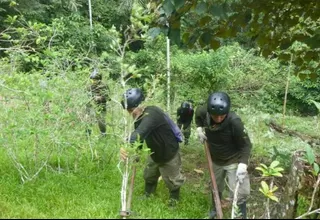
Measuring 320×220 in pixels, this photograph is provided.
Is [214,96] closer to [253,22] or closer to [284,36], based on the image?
[253,22]

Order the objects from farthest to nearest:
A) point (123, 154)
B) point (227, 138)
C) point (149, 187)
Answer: point (149, 187)
point (227, 138)
point (123, 154)

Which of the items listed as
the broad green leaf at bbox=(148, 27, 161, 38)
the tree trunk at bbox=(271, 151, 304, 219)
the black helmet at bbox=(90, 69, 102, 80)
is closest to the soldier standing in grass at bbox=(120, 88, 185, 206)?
the broad green leaf at bbox=(148, 27, 161, 38)

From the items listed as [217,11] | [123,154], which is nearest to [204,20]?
Answer: [217,11]

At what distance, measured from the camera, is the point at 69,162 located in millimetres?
6707

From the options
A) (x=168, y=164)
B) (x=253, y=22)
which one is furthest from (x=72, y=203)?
(x=253, y=22)

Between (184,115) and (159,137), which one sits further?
(184,115)

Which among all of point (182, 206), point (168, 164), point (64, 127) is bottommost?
point (182, 206)

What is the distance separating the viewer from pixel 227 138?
5129mm

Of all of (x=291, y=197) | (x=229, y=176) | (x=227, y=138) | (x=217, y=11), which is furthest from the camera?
(x=229, y=176)

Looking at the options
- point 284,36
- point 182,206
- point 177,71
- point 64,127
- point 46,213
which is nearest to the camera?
point 46,213

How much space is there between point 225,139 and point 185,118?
326cm

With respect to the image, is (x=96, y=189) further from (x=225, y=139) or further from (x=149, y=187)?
(x=225, y=139)

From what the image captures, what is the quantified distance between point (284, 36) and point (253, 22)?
0.68 metres

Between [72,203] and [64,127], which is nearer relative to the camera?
[72,203]
